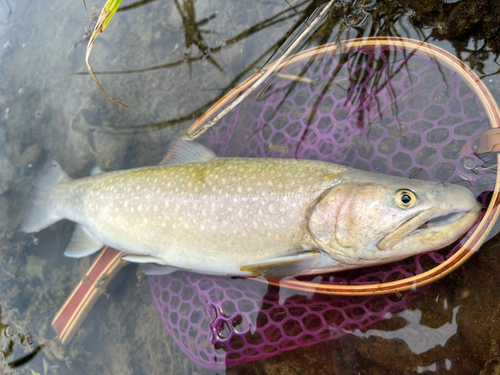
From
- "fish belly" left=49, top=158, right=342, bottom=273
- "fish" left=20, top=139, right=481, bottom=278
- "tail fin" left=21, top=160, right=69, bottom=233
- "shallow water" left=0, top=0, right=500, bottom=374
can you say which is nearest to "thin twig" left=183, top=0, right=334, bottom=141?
"shallow water" left=0, top=0, right=500, bottom=374

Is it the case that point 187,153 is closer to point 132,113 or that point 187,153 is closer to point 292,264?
point 292,264

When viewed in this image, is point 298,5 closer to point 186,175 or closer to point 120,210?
point 186,175

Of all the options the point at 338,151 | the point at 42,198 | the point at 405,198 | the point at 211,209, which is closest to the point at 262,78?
the point at 338,151

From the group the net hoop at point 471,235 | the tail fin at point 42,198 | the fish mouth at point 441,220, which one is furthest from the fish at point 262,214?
the tail fin at point 42,198

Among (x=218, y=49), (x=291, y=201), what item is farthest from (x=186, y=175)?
(x=218, y=49)

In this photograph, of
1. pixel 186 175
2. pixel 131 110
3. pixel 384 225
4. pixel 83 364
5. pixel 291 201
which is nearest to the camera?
pixel 384 225

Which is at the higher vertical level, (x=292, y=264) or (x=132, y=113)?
(x=132, y=113)

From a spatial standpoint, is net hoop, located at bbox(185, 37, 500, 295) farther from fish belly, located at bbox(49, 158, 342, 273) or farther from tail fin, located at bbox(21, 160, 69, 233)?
tail fin, located at bbox(21, 160, 69, 233)
